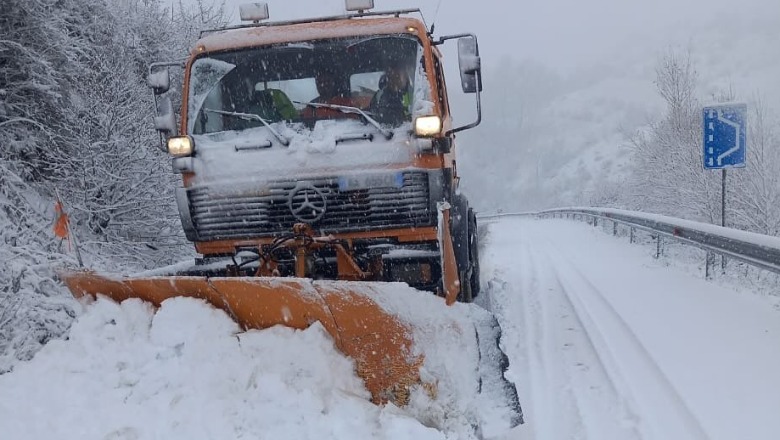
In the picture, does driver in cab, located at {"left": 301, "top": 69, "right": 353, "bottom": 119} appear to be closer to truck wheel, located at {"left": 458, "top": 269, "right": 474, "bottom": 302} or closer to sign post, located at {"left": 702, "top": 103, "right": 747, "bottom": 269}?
truck wheel, located at {"left": 458, "top": 269, "right": 474, "bottom": 302}

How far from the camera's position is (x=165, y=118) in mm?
4660

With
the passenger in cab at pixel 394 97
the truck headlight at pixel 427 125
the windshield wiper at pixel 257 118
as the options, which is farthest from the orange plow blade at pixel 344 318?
the passenger in cab at pixel 394 97

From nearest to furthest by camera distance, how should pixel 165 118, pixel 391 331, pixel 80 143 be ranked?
pixel 391 331 < pixel 165 118 < pixel 80 143

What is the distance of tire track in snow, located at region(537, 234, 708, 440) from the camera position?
3.01m

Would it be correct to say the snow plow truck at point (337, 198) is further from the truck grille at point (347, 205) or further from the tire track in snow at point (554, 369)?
the tire track in snow at point (554, 369)

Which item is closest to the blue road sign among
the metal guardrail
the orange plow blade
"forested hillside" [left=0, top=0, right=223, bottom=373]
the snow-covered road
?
the metal guardrail

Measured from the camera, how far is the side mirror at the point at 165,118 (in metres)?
4.64

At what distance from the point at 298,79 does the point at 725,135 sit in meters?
6.30

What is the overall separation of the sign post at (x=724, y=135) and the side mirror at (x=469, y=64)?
505cm

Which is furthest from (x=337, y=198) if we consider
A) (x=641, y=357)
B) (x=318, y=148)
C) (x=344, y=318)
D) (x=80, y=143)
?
(x=80, y=143)

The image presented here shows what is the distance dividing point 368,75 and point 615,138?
224 feet

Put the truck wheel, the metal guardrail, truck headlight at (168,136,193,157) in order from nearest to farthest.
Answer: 1. truck headlight at (168,136,193,157)
2. the truck wheel
3. the metal guardrail

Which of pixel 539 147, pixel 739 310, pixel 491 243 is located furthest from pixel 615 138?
pixel 739 310

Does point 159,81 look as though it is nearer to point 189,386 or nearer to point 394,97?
point 394,97
